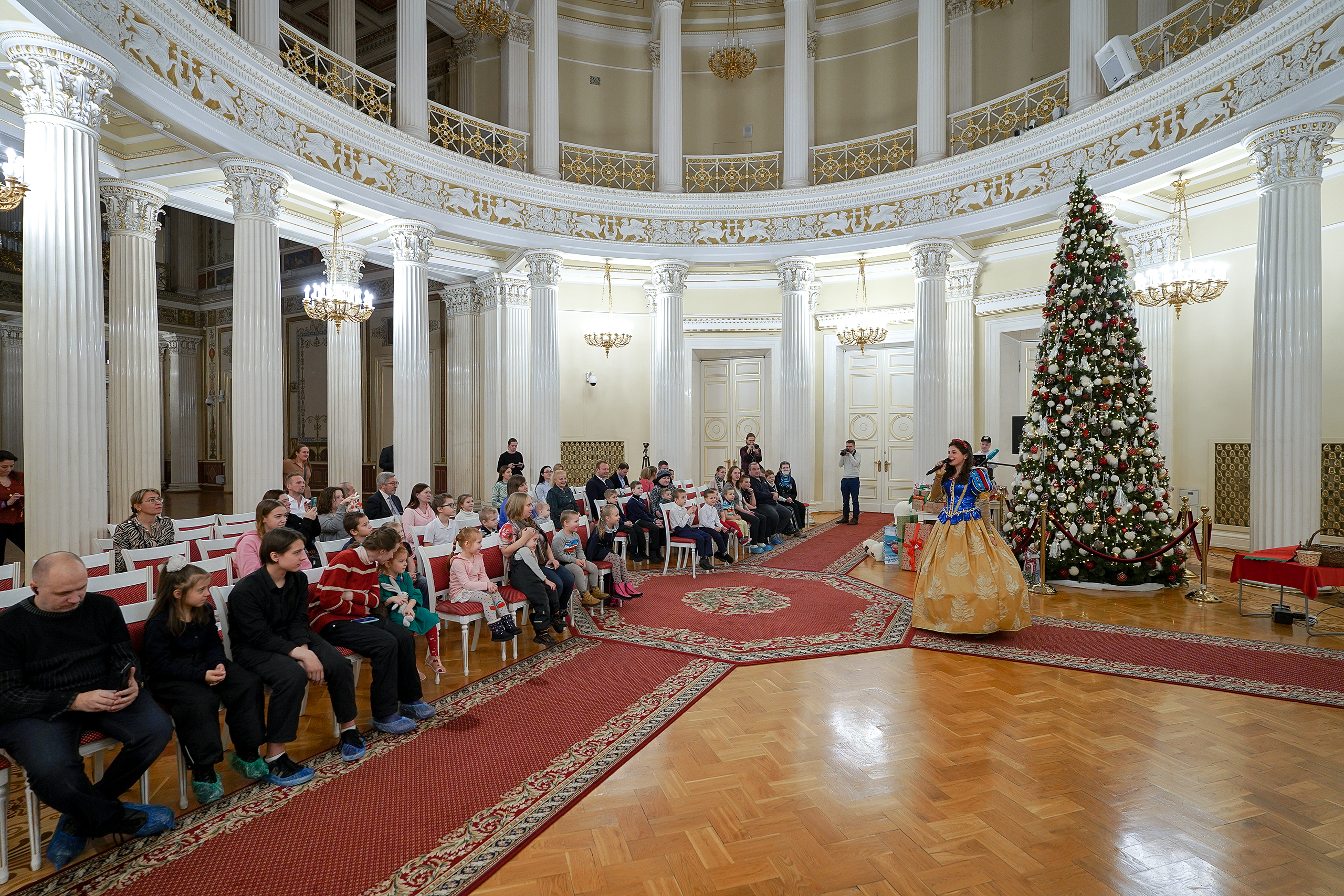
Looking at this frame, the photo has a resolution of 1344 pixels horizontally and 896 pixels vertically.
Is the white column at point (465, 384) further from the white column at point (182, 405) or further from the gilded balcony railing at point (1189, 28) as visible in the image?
the gilded balcony railing at point (1189, 28)

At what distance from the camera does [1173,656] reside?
5109 millimetres

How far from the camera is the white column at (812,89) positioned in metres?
12.7

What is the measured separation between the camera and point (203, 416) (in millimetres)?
19812

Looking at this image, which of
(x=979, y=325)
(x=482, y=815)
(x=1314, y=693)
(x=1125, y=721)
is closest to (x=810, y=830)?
(x=482, y=815)

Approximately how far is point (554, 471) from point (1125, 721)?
19.4ft

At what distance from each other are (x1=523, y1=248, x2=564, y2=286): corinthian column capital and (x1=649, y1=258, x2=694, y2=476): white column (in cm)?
176

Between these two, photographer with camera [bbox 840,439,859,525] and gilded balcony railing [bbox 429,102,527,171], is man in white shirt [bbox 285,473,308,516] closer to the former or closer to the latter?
gilded balcony railing [bbox 429,102,527,171]

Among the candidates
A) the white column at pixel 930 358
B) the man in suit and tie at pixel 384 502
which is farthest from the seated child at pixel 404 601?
the white column at pixel 930 358

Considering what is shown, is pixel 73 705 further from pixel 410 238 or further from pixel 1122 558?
pixel 410 238

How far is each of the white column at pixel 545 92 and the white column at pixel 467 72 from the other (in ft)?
6.86

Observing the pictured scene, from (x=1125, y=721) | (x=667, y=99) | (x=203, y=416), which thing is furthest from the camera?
(x=203, y=416)

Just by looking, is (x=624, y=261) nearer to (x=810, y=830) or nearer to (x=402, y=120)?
(x=402, y=120)

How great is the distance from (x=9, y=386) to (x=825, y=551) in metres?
17.9

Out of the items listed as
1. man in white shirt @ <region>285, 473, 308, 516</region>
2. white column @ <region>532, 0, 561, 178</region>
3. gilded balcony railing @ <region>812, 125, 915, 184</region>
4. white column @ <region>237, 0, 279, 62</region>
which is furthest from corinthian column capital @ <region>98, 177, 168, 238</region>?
gilded balcony railing @ <region>812, 125, 915, 184</region>
